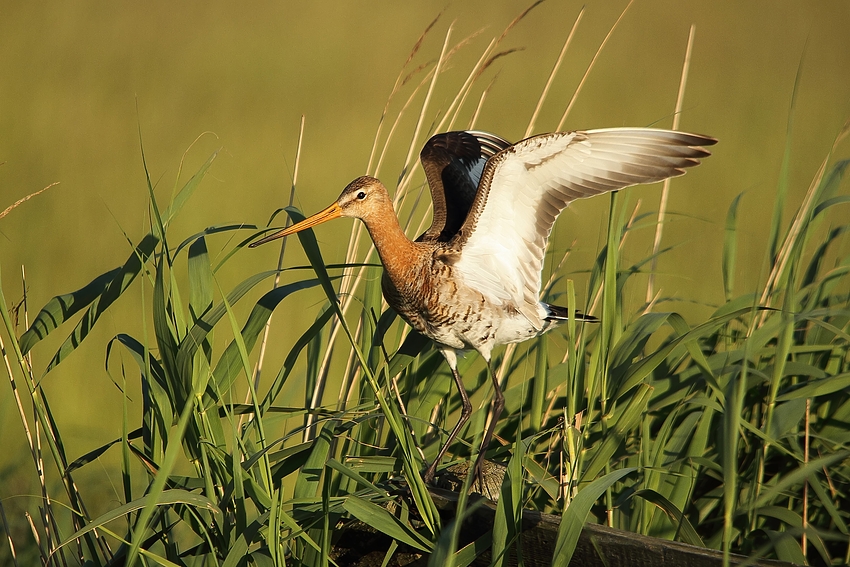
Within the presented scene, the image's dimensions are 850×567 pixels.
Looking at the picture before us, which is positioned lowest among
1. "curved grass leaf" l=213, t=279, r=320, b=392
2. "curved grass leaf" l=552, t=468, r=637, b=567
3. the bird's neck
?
"curved grass leaf" l=552, t=468, r=637, b=567

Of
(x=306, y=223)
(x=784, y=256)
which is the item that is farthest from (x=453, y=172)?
(x=784, y=256)

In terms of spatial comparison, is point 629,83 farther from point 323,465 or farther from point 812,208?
point 323,465

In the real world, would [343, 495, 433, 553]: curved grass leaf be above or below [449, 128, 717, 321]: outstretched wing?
below

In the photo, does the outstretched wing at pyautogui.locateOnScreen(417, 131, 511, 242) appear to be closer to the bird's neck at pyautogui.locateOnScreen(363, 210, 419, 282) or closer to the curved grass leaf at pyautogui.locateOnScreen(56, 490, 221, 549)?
the bird's neck at pyautogui.locateOnScreen(363, 210, 419, 282)

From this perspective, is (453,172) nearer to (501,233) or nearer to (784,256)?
(501,233)

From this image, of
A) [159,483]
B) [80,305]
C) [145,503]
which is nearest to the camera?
[159,483]

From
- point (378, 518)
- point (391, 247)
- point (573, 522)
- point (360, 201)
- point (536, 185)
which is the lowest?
point (378, 518)

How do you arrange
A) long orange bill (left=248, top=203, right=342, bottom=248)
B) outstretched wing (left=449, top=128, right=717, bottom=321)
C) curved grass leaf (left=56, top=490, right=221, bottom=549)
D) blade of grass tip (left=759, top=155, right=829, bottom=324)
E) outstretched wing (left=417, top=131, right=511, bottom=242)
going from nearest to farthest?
curved grass leaf (left=56, top=490, right=221, bottom=549), long orange bill (left=248, top=203, right=342, bottom=248), outstretched wing (left=449, top=128, right=717, bottom=321), blade of grass tip (left=759, top=155, right=829, bottom=324), outstretched wing (left=417, top=131, right=511, bottom=242)

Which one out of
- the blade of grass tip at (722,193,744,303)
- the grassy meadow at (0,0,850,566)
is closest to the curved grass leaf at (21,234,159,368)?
the grassy meadow at (0,0,850,566)

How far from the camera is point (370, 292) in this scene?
3.18m

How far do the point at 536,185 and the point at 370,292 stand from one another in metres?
0.73

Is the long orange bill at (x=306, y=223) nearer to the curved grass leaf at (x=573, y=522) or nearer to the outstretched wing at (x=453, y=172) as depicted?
the outstretched wing at (x=453, y=172)

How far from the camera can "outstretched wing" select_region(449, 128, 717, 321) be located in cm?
296

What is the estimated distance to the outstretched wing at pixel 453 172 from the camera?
3668 millimetres
